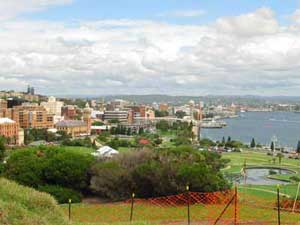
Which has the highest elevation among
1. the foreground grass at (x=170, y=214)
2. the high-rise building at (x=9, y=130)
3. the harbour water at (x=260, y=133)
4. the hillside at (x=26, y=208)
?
the hillside at (x=26, y=208)

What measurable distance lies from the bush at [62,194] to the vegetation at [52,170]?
0.61 meters

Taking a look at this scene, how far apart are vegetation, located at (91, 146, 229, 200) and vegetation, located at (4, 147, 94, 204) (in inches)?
23.6

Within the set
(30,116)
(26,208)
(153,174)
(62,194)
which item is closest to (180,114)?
(30,116)

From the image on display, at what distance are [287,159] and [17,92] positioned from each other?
98788mm

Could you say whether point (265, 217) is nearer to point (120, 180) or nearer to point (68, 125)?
point (120, 180)

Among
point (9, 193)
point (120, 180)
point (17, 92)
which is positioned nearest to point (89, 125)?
point (17, 92)

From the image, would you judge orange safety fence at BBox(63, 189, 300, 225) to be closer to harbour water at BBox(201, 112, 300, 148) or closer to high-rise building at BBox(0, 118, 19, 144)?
high-rise building at BBox(0, 118, 19, 144)

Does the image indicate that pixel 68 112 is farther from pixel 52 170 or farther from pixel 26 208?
pixel 26 208

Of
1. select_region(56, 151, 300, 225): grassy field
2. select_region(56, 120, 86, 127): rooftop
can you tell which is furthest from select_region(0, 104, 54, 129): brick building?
select_region(56, 151, 300, 225): grassy field

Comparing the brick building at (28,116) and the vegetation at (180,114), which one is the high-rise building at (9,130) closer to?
the brick building at (28,116)

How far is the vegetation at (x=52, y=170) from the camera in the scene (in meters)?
21.2

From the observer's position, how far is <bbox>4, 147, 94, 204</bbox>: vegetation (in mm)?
21203

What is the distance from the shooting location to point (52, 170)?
69.5 ft

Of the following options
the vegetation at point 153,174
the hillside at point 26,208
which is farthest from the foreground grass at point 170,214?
the hillside at point 26,208
